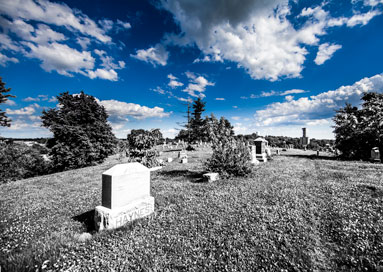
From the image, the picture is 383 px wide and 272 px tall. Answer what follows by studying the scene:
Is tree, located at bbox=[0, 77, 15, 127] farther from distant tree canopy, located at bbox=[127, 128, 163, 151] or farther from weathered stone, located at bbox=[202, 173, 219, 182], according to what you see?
weathered stone, located at bbox=[202, 173, 219, 182]

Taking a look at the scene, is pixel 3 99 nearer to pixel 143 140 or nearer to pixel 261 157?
pixel 143 140

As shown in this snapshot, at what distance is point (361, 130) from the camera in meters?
16.5

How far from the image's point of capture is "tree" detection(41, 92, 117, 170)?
18703 mm

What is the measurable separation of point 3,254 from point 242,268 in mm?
5064

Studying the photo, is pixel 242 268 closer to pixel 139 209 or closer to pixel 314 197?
pixel 139 209

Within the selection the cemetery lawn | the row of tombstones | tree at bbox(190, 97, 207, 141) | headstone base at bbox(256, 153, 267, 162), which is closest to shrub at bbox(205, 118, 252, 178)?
the cemetery lawn

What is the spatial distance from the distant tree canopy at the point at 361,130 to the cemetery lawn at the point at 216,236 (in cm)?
1523

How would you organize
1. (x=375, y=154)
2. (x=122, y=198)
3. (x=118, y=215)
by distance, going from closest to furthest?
1. (x=118, y=215)
2. (x=122, y=198)
3. (x=375, y=154)

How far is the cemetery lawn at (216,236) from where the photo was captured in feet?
9.57

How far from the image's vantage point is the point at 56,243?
140 inches

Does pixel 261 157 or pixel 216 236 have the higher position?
pixel 261 157

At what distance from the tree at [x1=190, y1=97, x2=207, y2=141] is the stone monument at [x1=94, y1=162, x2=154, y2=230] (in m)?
32.9

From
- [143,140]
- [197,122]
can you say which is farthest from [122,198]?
[197,122]

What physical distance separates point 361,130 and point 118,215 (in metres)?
24.4
